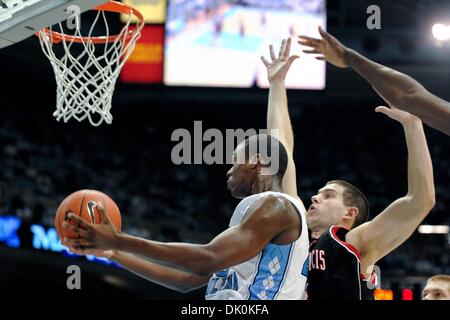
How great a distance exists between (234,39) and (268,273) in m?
10.2

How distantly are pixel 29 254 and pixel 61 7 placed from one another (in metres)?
7.72

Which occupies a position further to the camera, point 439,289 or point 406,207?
point 439,289

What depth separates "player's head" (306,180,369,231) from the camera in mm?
3766

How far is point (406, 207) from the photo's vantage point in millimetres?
3578

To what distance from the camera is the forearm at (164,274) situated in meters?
3.35

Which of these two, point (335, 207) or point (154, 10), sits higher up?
point (154, 10)

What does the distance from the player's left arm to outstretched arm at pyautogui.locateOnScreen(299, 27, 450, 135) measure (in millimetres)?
536

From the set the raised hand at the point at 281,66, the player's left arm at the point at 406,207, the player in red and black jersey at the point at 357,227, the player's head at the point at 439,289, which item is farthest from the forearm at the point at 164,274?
the raised hand at the point at 281,66

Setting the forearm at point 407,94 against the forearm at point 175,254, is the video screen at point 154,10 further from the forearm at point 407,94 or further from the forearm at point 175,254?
the forearm at point 175,254

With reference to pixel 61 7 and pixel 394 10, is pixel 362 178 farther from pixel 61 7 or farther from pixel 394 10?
pixel 61 7

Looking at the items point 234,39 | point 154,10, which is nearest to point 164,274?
point 234,39

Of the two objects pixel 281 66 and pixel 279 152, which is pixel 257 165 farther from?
pixel 281 66

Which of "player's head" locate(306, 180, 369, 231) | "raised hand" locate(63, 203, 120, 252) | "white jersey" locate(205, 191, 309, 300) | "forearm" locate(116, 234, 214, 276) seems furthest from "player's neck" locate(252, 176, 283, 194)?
"raised hand" locate(63, 203, 120, 252)
